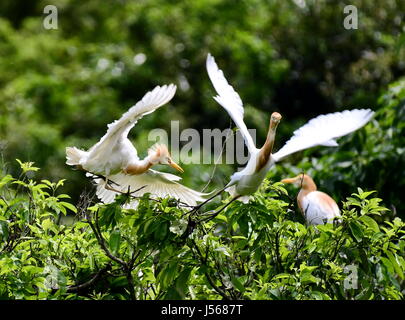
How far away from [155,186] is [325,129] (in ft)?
3.59

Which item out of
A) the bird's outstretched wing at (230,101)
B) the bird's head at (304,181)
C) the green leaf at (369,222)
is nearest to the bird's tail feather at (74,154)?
the bird's outstretched wing at (230,101)

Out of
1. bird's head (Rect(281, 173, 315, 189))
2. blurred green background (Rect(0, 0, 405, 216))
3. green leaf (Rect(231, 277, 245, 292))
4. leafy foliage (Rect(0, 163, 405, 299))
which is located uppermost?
blurred green background (Rect(0, 0, 405, 216))

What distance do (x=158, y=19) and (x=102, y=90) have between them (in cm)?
140

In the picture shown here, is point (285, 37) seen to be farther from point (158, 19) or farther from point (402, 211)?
point (402, 211)

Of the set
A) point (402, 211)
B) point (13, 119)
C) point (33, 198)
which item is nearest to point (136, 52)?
point (13, 119)

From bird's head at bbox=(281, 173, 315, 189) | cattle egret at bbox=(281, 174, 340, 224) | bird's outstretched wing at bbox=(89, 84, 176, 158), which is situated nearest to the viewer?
bird's outstretched wing at bbox=(89, 84, 176, 158)

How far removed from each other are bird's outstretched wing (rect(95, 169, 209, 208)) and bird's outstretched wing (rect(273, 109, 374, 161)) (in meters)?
0.69

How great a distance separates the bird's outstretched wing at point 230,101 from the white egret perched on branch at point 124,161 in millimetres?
373

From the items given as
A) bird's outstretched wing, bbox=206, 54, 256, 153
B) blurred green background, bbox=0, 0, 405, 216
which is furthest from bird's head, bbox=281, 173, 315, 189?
blurred green background, bbox=0, 0, 405, 216

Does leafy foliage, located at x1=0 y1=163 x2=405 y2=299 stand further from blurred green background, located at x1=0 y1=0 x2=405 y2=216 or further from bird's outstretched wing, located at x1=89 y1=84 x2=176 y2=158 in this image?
blurred green background, located at x1=0 y1=0 x2=405 y2=216

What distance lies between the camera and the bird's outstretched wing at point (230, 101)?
355 cm

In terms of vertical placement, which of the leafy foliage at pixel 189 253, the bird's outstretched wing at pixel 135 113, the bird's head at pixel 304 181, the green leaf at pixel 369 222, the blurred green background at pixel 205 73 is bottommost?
the leafy foliage at pixel 189 253

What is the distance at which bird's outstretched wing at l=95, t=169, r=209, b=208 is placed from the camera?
399 centimetres

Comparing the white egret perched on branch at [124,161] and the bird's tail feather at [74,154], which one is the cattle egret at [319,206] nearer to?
the white egret perched on branch at [124,161]
